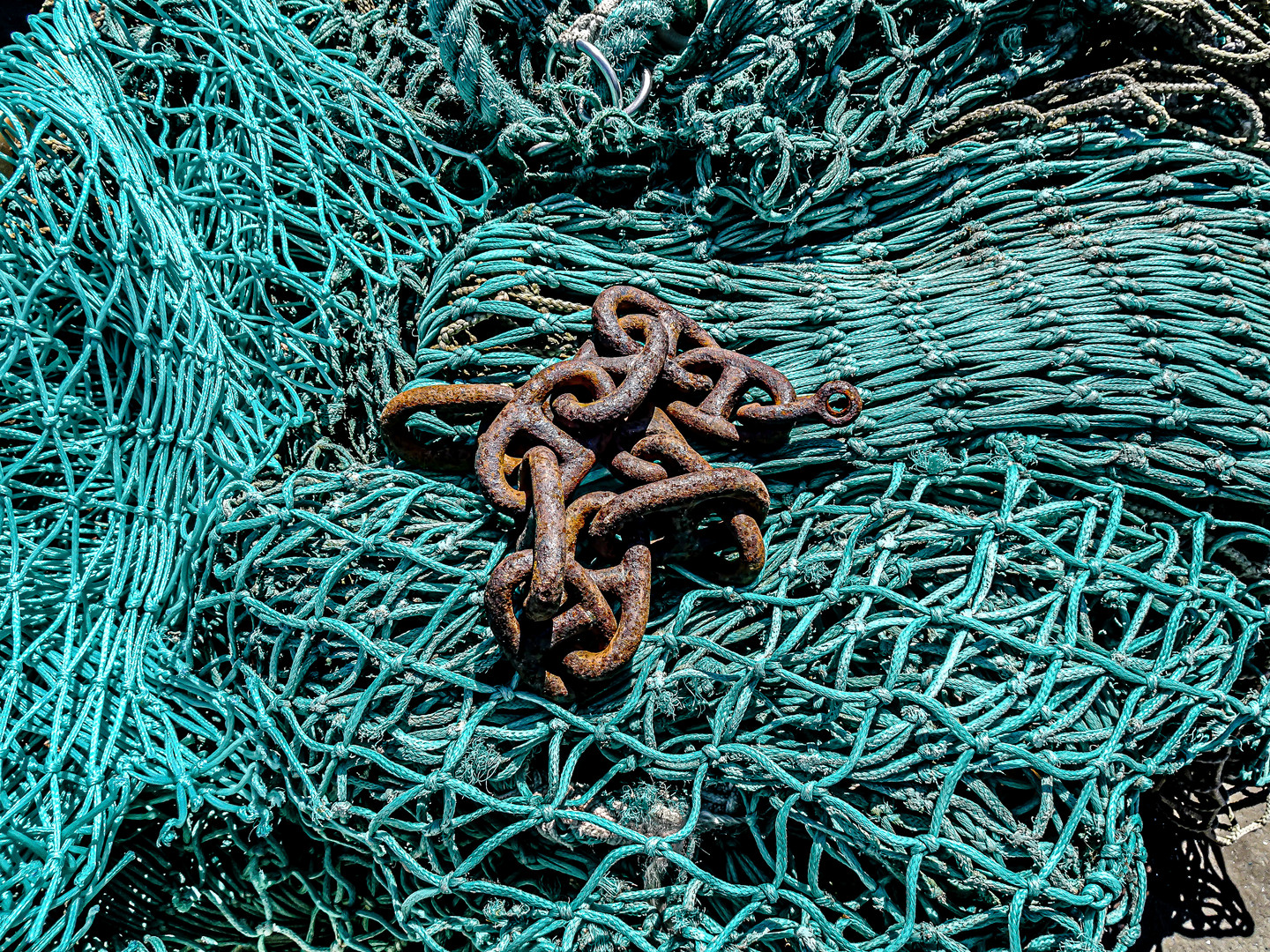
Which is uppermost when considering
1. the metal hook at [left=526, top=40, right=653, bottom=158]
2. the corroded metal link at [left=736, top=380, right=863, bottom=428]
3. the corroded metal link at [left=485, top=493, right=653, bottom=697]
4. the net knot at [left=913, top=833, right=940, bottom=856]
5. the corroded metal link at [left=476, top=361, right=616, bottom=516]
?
the metal hook at [left=526, top=40, right=653, bottom=158]

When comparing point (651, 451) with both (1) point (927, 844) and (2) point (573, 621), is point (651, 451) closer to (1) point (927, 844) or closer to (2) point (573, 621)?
(2) point (573, 621)

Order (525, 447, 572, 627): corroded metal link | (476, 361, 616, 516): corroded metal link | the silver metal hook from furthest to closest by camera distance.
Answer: the silver metal hook, (476, 361, 616, 516): corroded metal link, (525, 447, 572, 627): corroded metal link

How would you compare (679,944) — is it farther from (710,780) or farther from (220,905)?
(220,905)

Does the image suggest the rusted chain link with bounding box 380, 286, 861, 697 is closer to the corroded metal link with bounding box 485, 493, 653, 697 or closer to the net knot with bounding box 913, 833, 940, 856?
A: the corroded metal link with bounding box 485, 493, 653, 697

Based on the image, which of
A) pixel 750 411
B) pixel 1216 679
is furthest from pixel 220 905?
pixel 1216 679

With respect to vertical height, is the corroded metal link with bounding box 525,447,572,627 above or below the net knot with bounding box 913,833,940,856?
above

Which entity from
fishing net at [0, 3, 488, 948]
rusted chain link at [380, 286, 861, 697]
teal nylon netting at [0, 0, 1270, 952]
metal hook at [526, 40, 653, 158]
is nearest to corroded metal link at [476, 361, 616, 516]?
rusted chain link at [380, 286, 861, 697]

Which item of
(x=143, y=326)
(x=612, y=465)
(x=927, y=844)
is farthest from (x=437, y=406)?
(x=927, y=844)
